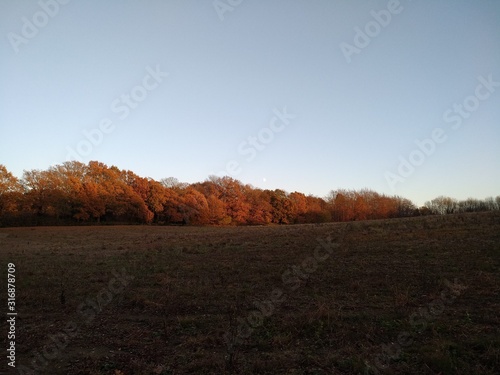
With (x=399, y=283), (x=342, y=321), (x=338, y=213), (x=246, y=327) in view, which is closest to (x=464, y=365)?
(x=342, y=321)

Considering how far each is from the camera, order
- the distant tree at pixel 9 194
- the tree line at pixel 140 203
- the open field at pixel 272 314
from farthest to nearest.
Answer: the tree line at pixel 140 203, the distant tree at pixel 9 194, the open field at pixel 272 314

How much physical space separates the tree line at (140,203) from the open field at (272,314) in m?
51.5

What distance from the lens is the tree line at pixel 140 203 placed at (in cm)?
6275

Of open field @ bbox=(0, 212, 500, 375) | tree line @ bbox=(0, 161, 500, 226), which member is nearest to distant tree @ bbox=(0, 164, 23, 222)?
tree line @ bbox=(0, 161, 500, 226)

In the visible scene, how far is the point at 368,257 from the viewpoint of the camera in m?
16.7

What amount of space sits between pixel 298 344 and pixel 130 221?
223 feet

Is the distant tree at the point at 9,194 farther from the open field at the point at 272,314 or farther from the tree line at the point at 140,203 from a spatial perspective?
the open field at the point at 272,314

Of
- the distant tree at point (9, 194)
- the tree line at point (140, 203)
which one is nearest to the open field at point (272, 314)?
the tree line at point (140, 203)

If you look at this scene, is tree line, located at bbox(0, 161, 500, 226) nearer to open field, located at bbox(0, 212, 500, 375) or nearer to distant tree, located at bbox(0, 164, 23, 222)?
distant tree, located at bbox(0, 164, 23, 222)

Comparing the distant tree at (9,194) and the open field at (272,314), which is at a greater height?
the distant tree at (9,194)

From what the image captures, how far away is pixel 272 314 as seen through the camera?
937 cm

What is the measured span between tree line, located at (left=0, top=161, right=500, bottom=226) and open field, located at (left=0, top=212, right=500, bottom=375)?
51489 millimetres

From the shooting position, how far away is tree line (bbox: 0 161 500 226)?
6275cm

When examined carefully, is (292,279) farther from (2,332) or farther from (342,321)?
(2,332)
